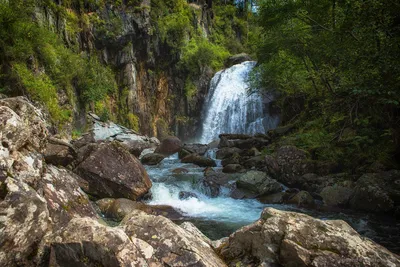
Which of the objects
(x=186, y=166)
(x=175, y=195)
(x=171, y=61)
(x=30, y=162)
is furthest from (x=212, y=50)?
(x=30, y=162)

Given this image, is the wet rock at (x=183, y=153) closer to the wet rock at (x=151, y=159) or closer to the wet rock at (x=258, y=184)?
the wet rock at (x=151, y=159)

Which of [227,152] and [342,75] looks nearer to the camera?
[342,75]

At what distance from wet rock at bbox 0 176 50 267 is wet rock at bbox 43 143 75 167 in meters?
3.48

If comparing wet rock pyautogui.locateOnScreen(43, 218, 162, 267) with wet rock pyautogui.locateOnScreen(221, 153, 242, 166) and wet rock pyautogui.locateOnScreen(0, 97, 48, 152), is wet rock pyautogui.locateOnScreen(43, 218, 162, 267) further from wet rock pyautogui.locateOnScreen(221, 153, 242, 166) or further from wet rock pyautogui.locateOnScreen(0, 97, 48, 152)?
wet rock pyautogui.locateOnScreen(221, 153, 242, 166)

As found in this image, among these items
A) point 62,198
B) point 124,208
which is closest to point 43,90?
point 124,208

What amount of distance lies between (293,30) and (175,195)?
10.4 metres

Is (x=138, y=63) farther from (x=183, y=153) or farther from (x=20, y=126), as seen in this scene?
(x=20, y=126)

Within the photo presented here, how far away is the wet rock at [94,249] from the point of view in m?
2.46

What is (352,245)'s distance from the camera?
280 cm

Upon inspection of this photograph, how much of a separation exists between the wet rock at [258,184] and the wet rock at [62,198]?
6.88 metres

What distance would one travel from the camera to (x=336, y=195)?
9.56 metres

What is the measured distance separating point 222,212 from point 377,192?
5171 millimetres

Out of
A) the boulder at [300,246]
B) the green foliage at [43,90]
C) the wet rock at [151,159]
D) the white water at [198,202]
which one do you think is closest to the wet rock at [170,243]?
the boulder at [300,246]

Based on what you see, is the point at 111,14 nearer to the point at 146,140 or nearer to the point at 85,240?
the point at 146,140
